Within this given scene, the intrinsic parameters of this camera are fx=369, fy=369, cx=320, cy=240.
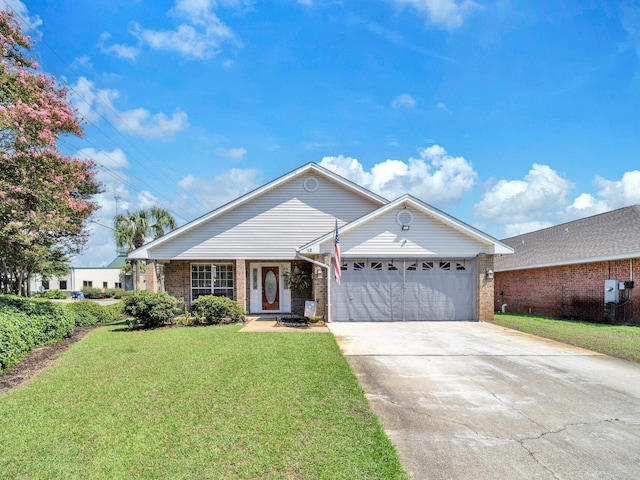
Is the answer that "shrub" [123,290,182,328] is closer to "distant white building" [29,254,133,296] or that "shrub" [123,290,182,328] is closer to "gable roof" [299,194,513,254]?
"gable roof" [299,194,513,254]

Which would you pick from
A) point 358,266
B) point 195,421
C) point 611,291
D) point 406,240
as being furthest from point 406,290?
point 195,421

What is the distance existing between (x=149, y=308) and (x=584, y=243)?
61.1 ft

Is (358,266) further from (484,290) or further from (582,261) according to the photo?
(582,261)

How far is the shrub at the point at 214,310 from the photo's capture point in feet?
43.8

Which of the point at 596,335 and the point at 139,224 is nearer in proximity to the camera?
the point at 596,335

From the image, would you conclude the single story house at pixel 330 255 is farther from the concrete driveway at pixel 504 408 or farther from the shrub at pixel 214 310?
the concrete driveway at pixel 504 408

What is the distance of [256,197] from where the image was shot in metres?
15.4

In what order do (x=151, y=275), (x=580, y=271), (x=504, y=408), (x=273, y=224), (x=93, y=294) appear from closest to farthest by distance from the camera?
(x=504, y=408) < (x=151, y=275) < (x=273, y=224) < (x=580, y=271) < (x=93, y=294)

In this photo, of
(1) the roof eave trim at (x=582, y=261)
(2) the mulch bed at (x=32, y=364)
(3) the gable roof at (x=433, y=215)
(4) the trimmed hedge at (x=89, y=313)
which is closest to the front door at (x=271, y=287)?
(3) the gable roof at (x=433, y=215)

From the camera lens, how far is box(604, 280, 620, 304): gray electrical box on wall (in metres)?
14.3

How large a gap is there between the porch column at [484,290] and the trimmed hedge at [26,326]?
14.0m

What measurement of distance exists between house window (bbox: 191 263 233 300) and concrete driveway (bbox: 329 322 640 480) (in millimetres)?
7799

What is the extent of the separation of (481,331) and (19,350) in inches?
489

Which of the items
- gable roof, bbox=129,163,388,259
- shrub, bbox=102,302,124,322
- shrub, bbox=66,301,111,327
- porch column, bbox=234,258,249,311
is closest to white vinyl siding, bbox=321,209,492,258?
gable roof, bbox=129,163,388,259
